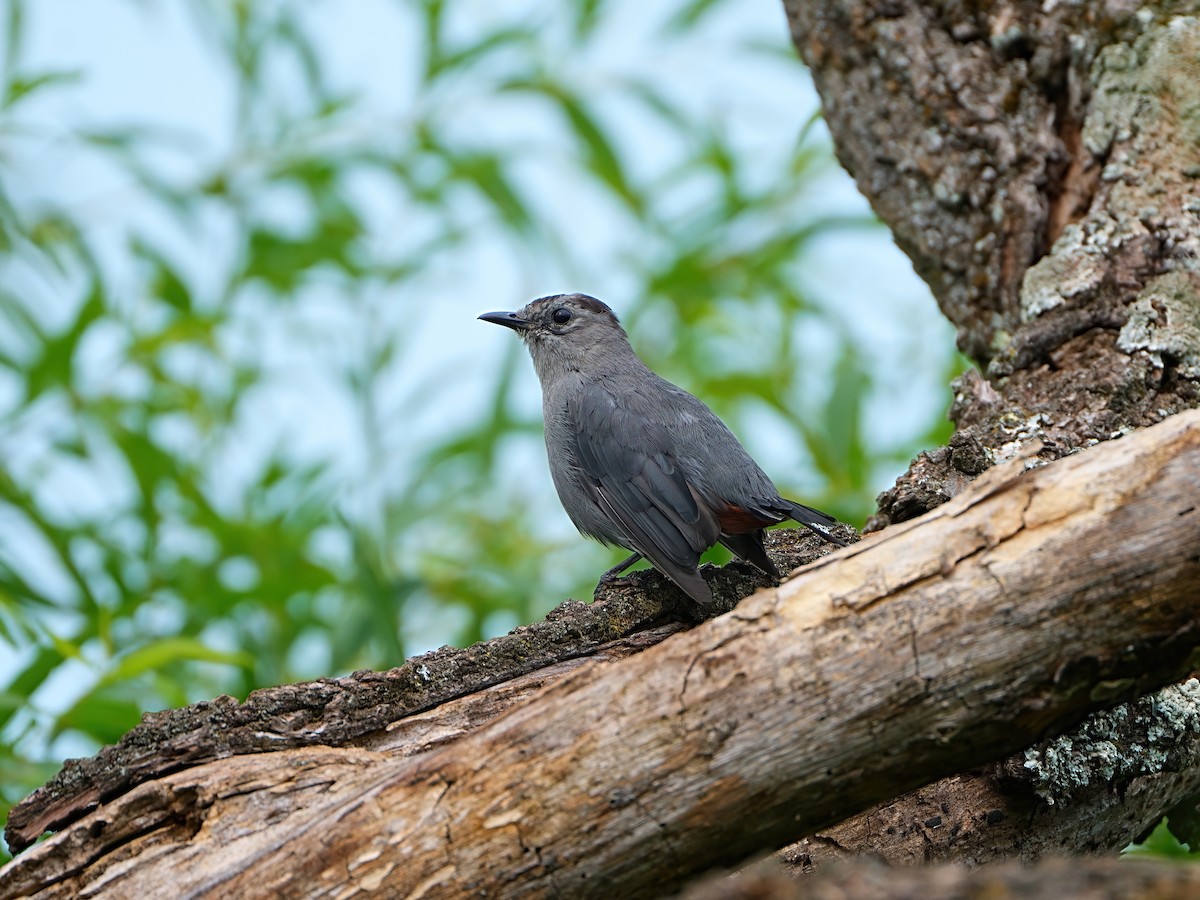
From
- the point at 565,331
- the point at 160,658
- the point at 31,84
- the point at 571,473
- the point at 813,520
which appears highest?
the point at 31,84

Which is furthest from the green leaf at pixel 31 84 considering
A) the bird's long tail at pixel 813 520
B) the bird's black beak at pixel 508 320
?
the bird's long tail at pixel 813 520

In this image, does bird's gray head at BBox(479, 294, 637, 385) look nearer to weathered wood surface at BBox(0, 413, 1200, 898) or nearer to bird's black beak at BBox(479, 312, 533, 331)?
bird's black beak at BBox(479, 312, 533, 331)

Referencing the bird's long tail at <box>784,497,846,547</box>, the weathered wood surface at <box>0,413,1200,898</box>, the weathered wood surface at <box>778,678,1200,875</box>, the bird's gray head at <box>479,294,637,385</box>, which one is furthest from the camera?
the bird's gray head at <box>479,294,637,385</box>

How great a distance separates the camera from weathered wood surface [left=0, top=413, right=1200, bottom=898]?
2.08m

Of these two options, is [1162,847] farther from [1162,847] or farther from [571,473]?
[571,473]

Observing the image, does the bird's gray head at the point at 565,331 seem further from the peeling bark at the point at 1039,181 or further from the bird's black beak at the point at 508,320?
the peeling bark at the point at 1039,181

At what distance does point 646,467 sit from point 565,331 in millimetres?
1346

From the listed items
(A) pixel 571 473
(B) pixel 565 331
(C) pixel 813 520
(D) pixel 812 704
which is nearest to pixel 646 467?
(A) pixel 571 473

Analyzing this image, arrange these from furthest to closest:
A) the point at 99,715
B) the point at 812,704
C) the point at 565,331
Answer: the point at 565,331, the point at 99,715, the point at 812,704

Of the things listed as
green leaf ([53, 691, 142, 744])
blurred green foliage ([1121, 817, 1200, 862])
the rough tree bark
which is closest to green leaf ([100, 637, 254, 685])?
green leaf ([53, 691, 142, 744])

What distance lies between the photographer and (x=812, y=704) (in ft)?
6.86

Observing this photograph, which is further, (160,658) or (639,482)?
(639,482)

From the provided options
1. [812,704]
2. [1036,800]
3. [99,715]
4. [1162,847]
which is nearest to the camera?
[812,704]

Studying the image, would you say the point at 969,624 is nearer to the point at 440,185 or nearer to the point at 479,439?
the point at 479,439
